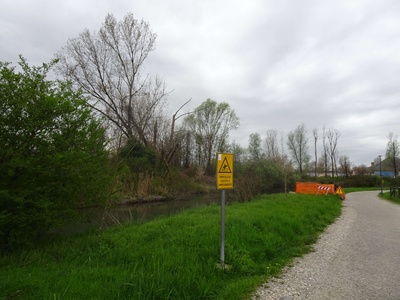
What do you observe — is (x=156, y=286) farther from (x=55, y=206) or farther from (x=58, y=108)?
(x=58, y=108)

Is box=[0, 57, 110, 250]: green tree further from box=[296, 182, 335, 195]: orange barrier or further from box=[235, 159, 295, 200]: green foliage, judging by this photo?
box=[296, 182, 335, 195]: orange barrier

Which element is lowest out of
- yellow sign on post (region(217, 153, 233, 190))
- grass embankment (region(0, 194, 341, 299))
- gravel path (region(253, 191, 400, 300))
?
gravel path (region(253, 191, 400, 300))

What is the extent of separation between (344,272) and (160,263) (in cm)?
349

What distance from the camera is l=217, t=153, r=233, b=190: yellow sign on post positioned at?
5.55 m

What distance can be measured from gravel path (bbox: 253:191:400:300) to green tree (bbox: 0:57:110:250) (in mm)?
5458

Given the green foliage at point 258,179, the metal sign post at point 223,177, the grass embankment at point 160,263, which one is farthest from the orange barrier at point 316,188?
the metal sign post at point 223,177

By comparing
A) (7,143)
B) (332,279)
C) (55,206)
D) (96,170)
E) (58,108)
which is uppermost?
(58,108)

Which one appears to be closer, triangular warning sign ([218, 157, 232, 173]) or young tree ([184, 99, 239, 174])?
triangular warning sign ([218, 157, 232, 173])

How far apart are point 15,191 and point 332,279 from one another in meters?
6.83

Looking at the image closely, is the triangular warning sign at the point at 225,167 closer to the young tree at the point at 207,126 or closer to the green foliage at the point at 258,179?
the green foliage at the point at 258,179

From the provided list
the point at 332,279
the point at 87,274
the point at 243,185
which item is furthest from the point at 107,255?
the point at 243,185

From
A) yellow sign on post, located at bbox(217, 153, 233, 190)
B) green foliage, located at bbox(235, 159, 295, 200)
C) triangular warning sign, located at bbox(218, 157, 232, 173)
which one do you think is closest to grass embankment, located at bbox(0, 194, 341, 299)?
yellow sign on post, located at bbox(217, 153, 233, 190)

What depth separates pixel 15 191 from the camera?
A: 23.0 feet

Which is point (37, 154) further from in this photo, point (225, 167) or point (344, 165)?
point (344, 165)
